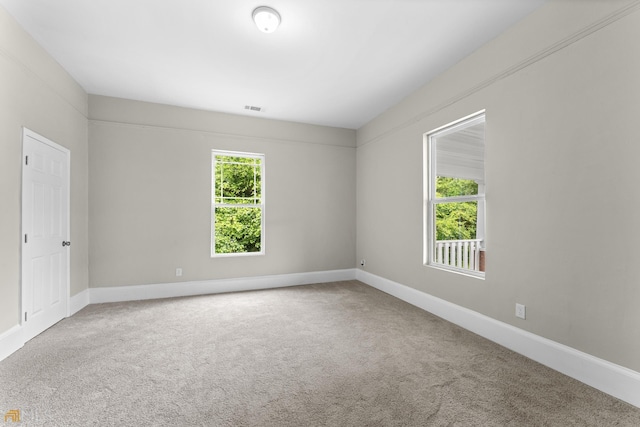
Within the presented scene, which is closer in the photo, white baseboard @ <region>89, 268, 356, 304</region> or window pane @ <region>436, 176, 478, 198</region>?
window pane @ <region>436, 176, 478, 198</region>

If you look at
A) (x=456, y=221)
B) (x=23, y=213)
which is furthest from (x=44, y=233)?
(x=456, y=221)

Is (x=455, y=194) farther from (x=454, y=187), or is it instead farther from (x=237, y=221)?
(x=237, y=221)

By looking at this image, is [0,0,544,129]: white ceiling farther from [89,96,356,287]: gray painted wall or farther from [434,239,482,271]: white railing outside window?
[434,239,482,271]: white railing outside window

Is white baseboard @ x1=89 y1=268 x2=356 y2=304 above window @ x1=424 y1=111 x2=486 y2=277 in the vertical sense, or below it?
below

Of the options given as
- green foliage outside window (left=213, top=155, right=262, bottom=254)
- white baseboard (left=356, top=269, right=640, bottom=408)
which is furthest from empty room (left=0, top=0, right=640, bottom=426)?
green foliage outside window (left=213, top=155, right=262, bottom=254)

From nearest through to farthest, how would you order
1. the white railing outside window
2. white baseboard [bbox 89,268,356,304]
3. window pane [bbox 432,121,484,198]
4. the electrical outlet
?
the electrical outlet, window pane [bbox 432,121,484,198], the white railing outside window, white baseboard [bbox 89,268,356,304]

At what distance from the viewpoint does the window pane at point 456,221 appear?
390cm

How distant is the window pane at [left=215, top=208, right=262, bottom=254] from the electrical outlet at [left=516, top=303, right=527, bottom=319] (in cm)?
519

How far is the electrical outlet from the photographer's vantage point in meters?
2.54

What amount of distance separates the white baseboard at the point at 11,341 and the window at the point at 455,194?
4.27m

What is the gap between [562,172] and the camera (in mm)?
2266

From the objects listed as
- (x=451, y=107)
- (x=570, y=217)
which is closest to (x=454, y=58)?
(x=451, y=107)

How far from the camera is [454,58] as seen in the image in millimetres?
3125

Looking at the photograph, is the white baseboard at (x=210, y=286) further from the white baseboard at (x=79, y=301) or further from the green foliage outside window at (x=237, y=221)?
the green foliage outside window at (x=237, y=221)
